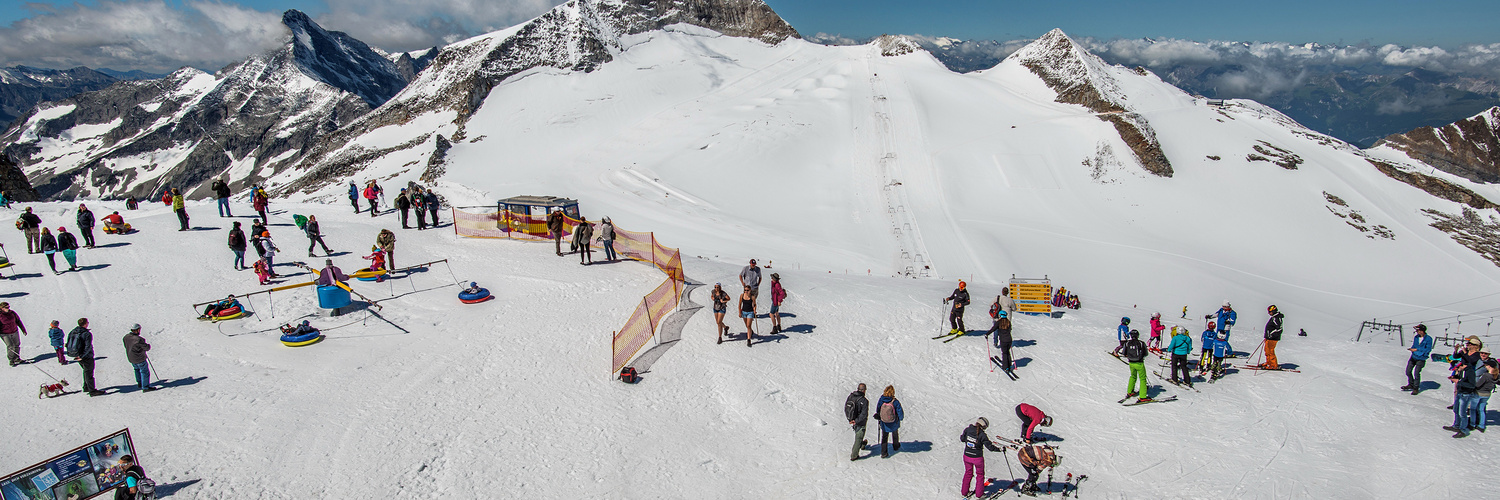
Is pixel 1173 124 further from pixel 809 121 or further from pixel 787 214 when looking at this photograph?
pixel 787 214

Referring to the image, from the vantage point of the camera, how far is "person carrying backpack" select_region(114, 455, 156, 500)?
830 centimetres

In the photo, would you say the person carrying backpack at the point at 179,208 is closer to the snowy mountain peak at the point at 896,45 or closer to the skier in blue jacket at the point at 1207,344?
the skier in blue jacket at the point at 1207,344

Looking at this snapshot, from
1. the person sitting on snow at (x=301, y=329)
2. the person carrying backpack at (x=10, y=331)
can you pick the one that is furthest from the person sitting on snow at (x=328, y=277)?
the person carrying backpack at (x=10, y=331)

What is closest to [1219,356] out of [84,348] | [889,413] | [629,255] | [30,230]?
[889,413]

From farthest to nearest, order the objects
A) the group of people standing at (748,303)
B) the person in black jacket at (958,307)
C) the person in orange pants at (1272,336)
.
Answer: the person in black jacket at (958,307) < the group of people standing at (748,303) < the person in orange pants at (1272,336)

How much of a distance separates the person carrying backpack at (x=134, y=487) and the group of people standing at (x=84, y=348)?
3.88 meters

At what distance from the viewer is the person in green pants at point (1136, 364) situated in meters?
12.0

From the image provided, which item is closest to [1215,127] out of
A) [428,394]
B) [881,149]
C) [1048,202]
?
[1048,202]

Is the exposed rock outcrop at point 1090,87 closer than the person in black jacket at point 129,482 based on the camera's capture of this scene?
No

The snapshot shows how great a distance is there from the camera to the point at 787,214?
123 ft

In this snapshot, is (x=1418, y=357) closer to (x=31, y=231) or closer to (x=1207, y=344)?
(x=1207, y=344)

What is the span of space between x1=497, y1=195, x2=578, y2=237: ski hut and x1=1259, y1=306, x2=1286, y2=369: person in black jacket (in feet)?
69.9

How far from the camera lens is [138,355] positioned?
11492 millimetres

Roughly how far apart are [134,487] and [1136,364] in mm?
16069
